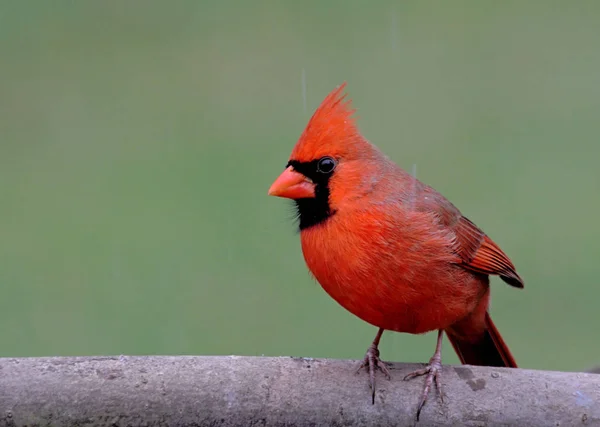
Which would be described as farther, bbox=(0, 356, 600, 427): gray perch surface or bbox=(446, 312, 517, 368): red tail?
bbox=(446, 312, 517, 368): red tail

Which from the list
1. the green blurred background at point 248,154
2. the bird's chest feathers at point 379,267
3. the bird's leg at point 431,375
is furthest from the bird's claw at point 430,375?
the green blurred background at point 248,154

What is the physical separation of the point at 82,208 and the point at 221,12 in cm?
196

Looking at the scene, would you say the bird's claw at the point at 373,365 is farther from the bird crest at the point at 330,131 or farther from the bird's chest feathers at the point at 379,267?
the bird crest at the point at 330,131

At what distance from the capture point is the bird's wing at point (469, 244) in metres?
2.86

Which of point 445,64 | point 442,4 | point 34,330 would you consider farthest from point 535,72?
point 34,330

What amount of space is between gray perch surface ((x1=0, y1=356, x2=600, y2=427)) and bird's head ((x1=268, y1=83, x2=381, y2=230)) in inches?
17.2

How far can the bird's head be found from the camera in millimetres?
2582

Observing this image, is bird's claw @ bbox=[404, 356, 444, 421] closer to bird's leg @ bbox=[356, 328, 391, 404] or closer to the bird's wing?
bird's leg @ bbox=[356, 328, 391, 404]

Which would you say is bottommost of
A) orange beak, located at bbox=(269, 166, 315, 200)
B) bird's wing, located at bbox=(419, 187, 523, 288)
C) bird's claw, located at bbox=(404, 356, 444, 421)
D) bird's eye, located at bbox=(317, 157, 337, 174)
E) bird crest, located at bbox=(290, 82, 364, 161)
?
bird's claw, located at bbox=(404, 356, 444, 421)

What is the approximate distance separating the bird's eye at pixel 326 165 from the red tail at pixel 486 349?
0.90m

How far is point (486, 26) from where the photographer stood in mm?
6027

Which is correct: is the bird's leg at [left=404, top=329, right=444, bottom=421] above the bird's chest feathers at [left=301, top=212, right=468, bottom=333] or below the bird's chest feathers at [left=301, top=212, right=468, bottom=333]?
below

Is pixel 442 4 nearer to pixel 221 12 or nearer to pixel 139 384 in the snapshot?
pixel 221 12

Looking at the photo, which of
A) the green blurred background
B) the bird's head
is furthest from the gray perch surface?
the green blurred background
